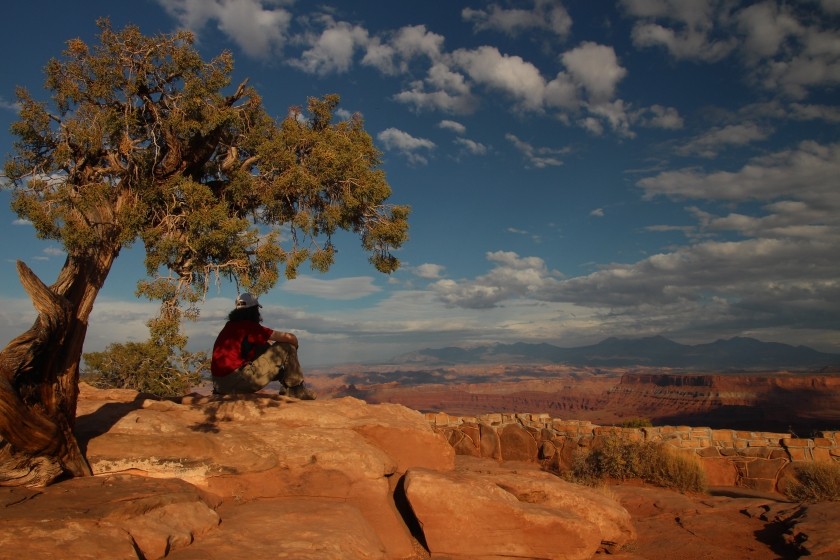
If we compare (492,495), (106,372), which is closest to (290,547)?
(492,495)

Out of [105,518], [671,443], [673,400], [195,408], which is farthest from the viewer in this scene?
[673,400]

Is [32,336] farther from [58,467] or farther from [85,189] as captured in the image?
[85,189]

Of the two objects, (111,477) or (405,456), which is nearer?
(111,477)

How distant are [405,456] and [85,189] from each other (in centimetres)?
603

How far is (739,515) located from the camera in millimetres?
8695

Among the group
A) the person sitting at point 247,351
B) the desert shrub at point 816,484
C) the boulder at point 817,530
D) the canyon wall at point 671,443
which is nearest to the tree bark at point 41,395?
the person sitting at point 247,351

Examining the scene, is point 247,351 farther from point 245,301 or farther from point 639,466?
point 639,466

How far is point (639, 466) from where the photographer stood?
11898 millimetres

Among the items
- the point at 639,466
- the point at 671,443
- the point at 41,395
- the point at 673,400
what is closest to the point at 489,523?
the point at 41,395

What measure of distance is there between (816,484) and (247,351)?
11.0 m

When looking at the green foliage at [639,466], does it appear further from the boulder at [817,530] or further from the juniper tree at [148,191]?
the juniper tree at [148,191]

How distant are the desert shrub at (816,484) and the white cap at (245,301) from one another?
10.4 m

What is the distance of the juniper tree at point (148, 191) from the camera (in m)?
5.53

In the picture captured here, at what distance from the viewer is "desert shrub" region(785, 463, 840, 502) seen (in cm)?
998
